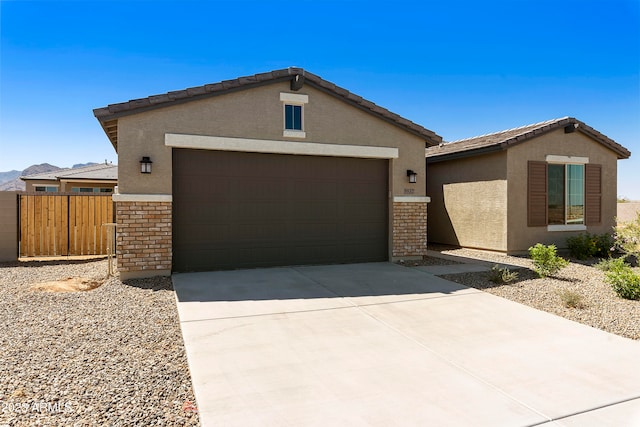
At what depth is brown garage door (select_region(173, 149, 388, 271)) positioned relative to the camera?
28.2 feet

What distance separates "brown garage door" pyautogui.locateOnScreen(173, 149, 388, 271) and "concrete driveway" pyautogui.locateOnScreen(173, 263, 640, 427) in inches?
74.7

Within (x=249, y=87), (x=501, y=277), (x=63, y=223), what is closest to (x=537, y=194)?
(x=501, y=277)

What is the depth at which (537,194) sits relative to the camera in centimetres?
1191

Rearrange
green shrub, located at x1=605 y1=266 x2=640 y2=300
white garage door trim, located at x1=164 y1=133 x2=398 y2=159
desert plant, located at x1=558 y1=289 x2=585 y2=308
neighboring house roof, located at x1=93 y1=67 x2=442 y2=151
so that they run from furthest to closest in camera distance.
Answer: white garage door trim, located at x1=164 y1=133 x2=398 y2=159 → neighboring house roof, located at x1=93 y1=67 x2=442 y2=151 → green shrub, located at x1=605 y1=266 x2=640 y2=300 → desert plant, located at x1=558 y1=289 x2=585 y2=308

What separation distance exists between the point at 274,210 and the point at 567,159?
9.64 metres

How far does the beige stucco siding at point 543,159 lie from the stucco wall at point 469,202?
28 cm

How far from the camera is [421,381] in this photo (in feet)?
12.1

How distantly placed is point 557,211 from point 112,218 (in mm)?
13729

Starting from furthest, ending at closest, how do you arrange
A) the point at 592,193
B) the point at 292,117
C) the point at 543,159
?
the point at 592,193 < the point at 543,159 < the point at 292,117

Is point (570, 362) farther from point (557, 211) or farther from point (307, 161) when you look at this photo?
point (557, 211)

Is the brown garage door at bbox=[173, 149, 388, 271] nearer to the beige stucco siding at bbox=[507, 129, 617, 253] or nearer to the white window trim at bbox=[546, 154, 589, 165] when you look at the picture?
the beige stucco siding at bbox=[507, 129, 617, 253]

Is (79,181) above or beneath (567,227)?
above

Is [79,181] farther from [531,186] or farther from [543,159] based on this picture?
[543,159]

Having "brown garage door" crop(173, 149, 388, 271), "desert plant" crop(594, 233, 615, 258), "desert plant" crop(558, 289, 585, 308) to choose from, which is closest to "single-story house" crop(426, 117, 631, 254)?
"desert plant" crop(594, 233, 615, 258)
